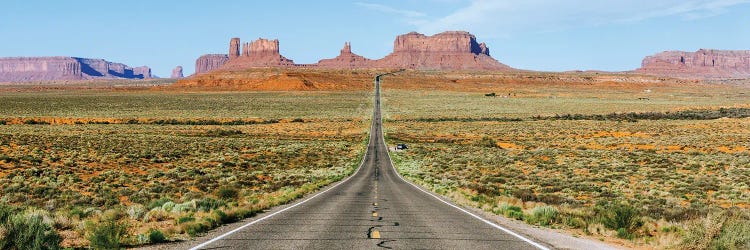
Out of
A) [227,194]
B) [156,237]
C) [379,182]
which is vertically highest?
[156,237]

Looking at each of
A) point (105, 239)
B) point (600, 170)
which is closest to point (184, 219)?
point (105, 239)

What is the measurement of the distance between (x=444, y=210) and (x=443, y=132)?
188 feet

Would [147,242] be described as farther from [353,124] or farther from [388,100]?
[388,100]

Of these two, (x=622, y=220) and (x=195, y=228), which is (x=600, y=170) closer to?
(x=622, y=220)

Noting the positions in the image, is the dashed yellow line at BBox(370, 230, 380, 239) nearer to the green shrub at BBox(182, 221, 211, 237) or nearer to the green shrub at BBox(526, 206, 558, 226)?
the green shrub at BBox(182, 221, 211, 237)

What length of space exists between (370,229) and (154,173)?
24.5m

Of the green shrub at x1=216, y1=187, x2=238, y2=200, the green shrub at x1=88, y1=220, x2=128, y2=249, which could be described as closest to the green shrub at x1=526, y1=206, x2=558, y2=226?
the green shrub at x1=88, y1=220, x2=128, y2=249

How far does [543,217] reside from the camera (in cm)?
1524

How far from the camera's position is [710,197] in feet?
81.6

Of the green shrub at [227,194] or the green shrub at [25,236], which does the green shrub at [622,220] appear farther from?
the green shrub at [227,194]

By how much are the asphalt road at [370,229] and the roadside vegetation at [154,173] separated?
1.56m

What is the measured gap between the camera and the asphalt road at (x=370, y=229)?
1050 cm

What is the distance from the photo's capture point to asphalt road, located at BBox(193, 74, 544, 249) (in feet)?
34.4

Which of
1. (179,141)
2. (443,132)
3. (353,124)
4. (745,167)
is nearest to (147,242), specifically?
(745,167)
